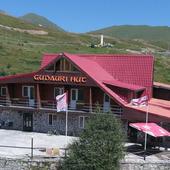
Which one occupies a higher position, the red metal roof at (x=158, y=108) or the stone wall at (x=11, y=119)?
the red metal roof at (x=158, y=108)

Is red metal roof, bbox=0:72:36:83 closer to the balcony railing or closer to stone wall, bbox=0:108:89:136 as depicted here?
the balcony railing

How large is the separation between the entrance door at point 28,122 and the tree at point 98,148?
54.3 ft

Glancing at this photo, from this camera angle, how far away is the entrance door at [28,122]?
59812 mm

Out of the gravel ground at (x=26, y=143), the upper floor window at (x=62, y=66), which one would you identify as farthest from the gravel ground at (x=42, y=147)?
the upper floor window at (x=62, y=66)

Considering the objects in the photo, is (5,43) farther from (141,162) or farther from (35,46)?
(141,162)

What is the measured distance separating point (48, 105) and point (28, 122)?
A: 298 centimetres

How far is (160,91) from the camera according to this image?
63688 millimetres

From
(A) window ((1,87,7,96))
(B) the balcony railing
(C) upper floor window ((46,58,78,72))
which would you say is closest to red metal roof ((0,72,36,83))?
(A) window ((1,87,7,96))

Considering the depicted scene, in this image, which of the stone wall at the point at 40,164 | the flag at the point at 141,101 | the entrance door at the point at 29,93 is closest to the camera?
the stone wall at the point at 40,164

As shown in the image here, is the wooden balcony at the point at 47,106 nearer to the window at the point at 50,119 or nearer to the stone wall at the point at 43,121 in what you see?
the stone wall at the point at 43,121

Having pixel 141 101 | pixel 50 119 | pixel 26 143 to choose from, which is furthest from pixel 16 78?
pixel 141 101

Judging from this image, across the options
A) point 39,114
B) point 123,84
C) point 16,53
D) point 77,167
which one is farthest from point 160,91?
point 16,53

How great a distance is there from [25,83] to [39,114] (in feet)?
13.1

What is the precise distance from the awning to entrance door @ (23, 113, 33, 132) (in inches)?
531
